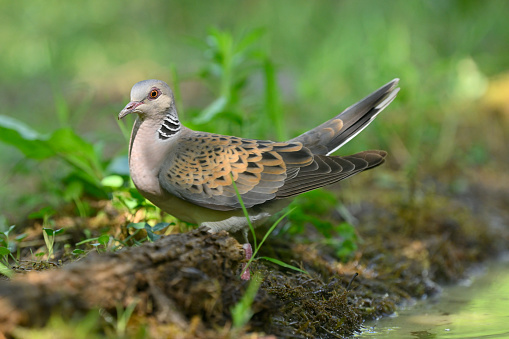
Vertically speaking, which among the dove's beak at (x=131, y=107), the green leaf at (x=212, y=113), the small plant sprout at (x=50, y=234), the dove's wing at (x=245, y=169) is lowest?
the small plant sprout at (x=50, y=234)

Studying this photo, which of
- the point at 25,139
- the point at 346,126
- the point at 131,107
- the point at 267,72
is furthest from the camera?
the point at 267,72

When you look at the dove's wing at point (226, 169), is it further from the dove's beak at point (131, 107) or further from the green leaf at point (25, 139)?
the green leaf at point (25, 139)

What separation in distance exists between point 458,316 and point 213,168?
1.77 meters

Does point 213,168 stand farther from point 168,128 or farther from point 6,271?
point 6,271

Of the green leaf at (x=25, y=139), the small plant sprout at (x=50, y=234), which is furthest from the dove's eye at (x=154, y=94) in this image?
the green leaf at (x=25, y=139)

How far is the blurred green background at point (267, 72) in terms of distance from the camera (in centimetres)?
536

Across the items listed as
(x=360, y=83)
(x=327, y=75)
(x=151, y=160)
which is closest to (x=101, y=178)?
(x=151, y=160)

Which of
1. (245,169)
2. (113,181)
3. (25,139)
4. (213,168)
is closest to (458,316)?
(245,169)

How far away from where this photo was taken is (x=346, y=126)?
421cm

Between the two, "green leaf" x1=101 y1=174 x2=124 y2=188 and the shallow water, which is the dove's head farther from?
the shallow water

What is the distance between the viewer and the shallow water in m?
3.40

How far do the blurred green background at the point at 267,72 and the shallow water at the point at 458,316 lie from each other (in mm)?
1378

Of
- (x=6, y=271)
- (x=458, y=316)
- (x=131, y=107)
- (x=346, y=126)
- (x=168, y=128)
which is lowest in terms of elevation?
(x=458, y=316)

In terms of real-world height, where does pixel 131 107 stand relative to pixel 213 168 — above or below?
above
